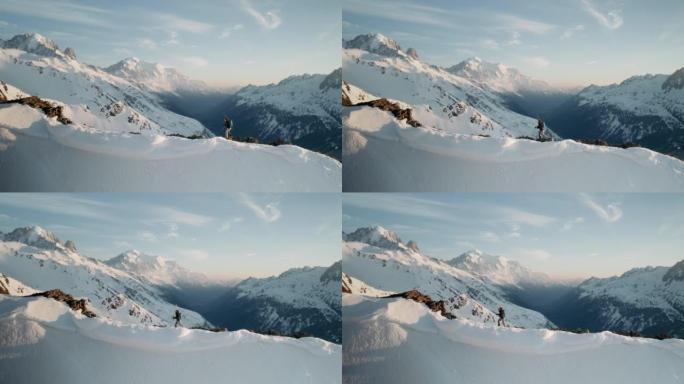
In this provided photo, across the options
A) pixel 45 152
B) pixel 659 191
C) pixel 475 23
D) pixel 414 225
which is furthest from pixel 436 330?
pixel 45 152

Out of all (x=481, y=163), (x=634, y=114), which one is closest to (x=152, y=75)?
(x=481, y=163)

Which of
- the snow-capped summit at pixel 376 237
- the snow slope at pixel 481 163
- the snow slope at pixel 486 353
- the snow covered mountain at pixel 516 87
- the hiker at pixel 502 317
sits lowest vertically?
the snow slope at pixel 486 353

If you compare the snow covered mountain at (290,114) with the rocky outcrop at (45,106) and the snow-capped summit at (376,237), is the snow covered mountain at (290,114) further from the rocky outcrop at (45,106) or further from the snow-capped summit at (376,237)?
the rocky outcrop at (45,106)

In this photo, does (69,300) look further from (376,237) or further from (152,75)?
(376,237)

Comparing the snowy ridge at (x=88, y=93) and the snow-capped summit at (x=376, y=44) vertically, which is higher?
the snow-capped summit at (x=376, y=44)

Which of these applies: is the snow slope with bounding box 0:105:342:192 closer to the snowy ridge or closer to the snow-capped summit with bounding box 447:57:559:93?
the snowy ridge

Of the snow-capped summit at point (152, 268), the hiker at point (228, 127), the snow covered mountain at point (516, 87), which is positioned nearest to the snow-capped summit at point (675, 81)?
the snow covered mountain at point (516, 87)

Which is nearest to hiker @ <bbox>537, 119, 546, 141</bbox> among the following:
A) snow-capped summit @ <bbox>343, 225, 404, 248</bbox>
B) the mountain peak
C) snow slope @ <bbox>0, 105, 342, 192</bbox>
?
snow-capped summit @ <bbox>343, 225, 404, 248</bbox>
